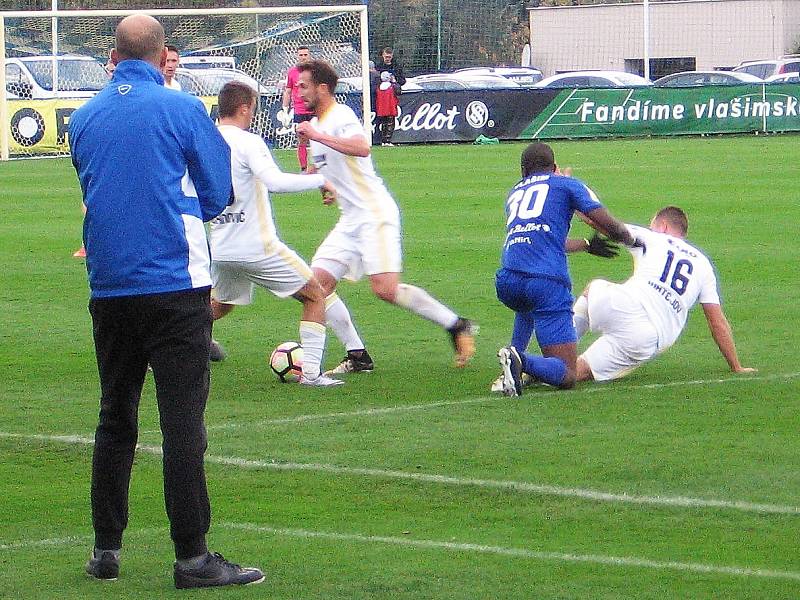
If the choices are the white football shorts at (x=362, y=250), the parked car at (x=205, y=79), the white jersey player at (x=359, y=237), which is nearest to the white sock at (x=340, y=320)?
the white jersey player at (x=359, y=237)

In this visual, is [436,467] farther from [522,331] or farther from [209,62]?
[209,62]

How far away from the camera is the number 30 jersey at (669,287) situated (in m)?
9.30

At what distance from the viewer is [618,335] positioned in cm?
920

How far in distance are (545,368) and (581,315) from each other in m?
A: 0.98

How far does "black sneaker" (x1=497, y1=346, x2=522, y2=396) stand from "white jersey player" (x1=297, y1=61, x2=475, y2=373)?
110 centimetres

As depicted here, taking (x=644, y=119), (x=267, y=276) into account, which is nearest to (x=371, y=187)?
(x=267, y=276)

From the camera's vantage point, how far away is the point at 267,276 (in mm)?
9484

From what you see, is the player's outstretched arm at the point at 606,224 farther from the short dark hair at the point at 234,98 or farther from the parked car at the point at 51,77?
the parked car at the point at 51,77

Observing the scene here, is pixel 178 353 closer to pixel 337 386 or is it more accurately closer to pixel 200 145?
pixel 200 145

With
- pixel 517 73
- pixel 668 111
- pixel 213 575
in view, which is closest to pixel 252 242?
pixel 213 575

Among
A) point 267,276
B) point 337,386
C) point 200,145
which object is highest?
point 200,145

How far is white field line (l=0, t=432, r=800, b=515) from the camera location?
637 centimetres

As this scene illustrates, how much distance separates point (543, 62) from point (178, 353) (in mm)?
53974

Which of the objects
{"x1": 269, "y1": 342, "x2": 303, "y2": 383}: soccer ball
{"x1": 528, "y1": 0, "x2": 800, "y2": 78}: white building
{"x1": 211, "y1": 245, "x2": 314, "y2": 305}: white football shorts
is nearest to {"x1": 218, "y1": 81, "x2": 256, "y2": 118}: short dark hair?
{"x1": 211, "y1": 245, "x2": 314, "y2": 305}: white football shorts
